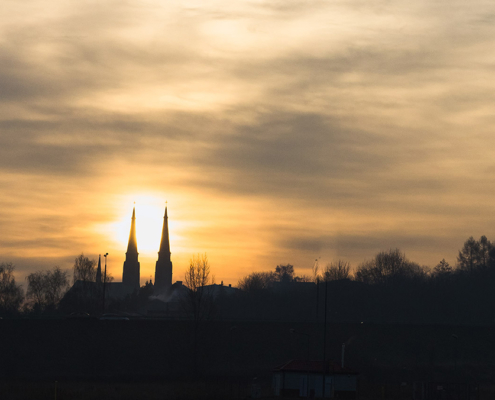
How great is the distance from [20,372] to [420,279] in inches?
3571

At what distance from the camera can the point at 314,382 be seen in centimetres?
6031

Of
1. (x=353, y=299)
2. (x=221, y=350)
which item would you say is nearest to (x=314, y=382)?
(x=221, y=350)

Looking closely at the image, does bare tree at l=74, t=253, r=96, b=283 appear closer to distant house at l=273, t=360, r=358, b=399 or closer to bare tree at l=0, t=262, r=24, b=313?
bare tree at l=0, t=262, r=24, b=313

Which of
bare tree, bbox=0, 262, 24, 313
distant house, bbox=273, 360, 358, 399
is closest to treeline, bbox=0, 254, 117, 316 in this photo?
bare tree, bbox=0, 262, 24, 313

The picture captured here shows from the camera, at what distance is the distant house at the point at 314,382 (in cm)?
5931

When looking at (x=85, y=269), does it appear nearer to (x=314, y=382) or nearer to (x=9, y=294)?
(x=9, y=294)

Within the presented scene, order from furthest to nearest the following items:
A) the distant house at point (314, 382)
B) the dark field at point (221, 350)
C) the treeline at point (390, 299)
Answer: the treeline at point (390, 299)
the dark field at point (221, 350)
the distant house at point (314, 382)

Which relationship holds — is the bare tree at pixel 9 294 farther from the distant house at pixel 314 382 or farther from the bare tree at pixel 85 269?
the distant house at pixel 314 382

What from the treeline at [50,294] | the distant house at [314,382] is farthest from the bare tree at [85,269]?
the distant house at [314,382]

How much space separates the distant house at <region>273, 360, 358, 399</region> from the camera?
195 feet

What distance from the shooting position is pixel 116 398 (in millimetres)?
53969

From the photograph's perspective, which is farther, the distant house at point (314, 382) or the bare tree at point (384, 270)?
the bare tree at point (384, 270)

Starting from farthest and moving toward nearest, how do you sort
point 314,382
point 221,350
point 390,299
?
point 390,299, point 221,350, point 314,382

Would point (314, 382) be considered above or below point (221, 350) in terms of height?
below
